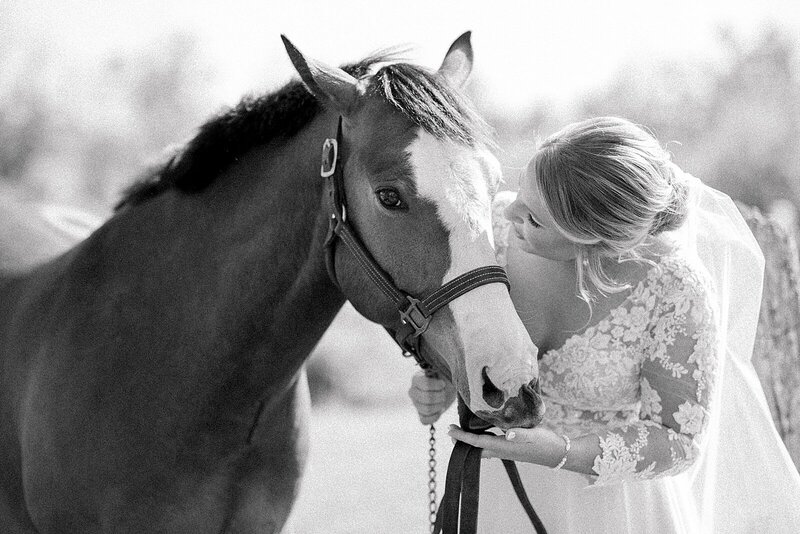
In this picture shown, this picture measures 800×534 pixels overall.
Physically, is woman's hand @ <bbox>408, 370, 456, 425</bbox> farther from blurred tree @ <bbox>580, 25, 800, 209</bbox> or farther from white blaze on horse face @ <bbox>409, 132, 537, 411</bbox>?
blurred tree @ <bbox>580, 25, 800, 209</bbox>

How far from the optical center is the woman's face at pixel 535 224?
214 centimetres

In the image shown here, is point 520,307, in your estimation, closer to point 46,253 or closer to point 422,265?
point 422,265

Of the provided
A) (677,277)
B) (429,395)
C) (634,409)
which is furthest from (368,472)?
(677,277)

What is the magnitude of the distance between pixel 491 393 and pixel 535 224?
552 mm

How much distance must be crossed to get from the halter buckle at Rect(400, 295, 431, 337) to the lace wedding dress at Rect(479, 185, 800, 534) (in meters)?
0.40

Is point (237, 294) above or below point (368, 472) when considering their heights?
above

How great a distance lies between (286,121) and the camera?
7.91 ft

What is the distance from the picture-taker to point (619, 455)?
1992 mm

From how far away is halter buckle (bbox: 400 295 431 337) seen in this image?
2010 millimetres

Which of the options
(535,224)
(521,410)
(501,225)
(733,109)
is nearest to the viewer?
(521,410)

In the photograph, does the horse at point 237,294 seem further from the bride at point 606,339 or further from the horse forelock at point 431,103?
the bride at point 606,339

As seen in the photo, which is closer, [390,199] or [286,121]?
[390,199]

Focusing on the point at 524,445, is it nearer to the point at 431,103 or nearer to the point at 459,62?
the point at 431,103

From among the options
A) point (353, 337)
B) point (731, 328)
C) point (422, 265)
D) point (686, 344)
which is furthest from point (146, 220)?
point (353, 337)
